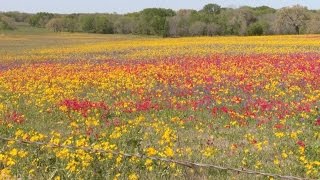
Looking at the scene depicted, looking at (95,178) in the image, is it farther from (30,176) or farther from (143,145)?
(143,145)

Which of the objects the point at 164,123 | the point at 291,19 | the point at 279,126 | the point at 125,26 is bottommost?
the point at 125,26

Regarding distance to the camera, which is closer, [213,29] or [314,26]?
[314,26]

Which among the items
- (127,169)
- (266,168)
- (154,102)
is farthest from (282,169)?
(154,102)

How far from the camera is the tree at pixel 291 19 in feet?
311

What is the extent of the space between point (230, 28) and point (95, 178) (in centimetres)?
9782

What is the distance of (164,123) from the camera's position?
11672 millimetres

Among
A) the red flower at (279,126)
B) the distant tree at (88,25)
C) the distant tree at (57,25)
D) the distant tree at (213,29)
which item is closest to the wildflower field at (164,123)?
the red flower at (279,126)

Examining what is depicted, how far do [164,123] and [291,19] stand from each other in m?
89.2

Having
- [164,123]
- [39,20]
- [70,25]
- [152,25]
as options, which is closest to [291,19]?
[152,25]

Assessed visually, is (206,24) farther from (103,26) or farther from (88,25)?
(88,25)

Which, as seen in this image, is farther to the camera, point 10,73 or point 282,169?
point 10,73

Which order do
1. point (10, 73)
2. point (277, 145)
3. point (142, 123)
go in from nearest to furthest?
point (277, 145)
point (142, 123)
point (10, 73)

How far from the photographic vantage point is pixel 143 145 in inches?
379

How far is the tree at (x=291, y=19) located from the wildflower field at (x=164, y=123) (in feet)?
243
